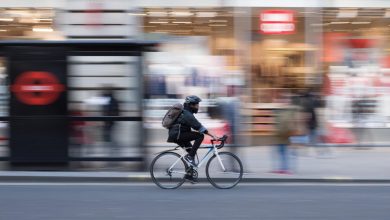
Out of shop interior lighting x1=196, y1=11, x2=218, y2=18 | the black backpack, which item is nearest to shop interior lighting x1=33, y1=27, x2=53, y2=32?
shop interior lighting x1=196, y1=11, x2=218, y2=18

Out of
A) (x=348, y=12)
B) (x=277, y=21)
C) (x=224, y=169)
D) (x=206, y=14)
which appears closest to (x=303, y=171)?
(x=224, y=169)

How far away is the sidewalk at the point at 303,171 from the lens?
11148 millimetres

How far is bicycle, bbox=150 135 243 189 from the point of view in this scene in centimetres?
1027

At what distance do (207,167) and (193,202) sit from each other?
1.33 metres

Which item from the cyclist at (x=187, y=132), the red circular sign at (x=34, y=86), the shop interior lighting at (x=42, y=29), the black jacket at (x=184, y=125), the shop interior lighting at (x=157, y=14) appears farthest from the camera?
the shop interior lighting at (x=157, y=14)

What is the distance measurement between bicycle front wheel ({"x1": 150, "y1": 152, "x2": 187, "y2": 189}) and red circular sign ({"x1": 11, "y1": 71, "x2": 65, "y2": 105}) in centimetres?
271

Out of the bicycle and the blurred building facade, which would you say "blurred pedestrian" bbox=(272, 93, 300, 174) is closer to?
the bicycle

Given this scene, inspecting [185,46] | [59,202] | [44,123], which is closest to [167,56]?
[185,46]

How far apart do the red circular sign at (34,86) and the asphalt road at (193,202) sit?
1.70 metres

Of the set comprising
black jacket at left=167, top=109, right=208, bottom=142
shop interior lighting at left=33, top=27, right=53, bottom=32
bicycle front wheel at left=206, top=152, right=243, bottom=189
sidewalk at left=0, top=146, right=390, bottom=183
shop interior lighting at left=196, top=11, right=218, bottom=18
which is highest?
shop interior lighting at left=196, top=11, right=218, bottom=18

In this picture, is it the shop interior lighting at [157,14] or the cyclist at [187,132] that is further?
the shop interior lighting at [157,14]

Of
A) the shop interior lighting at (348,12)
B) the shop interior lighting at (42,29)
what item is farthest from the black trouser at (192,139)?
the shop interior lighting at (348,12)

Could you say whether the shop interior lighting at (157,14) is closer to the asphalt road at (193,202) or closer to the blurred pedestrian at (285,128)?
the blurred pedestrian at (285,128)

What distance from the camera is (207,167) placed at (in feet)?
33.9
